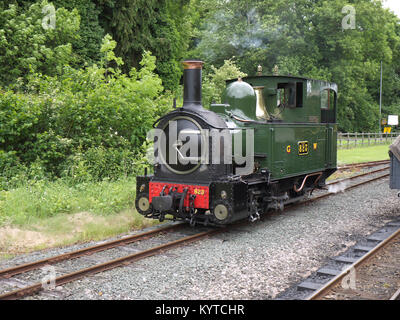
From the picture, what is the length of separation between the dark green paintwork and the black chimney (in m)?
0.67

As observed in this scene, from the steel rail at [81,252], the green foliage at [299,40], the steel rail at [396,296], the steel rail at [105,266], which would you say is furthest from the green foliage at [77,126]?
the green foliage at [299,40]

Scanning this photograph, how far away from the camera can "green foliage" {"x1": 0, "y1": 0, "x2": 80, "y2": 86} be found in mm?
14023

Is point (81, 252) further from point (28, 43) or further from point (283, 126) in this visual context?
point (28, 43)

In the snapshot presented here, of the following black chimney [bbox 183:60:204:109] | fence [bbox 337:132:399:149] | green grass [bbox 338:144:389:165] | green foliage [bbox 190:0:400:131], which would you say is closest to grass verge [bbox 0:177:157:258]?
black chimney [bbox 183:60:204:109]

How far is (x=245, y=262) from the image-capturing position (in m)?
6.00

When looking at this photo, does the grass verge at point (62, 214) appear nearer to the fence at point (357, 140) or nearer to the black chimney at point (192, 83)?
the black chimney at point (192, 83)

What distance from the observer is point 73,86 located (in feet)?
37.3

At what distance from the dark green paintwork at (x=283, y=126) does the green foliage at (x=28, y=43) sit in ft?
26.6

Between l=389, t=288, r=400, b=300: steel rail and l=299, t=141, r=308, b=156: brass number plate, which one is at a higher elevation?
l=299, t=141, r=308, b=156: brass number plate

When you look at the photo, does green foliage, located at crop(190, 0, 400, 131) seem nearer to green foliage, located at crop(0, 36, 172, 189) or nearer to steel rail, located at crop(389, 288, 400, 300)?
green foliage, located at crop(0, 36, 172, 189)

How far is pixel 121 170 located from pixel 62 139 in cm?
167
